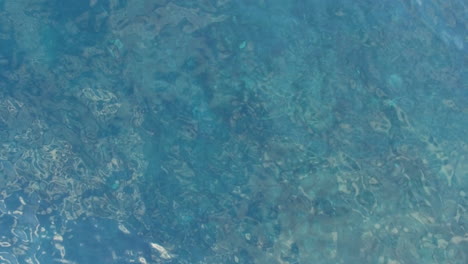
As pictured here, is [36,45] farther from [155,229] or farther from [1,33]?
[155,229]

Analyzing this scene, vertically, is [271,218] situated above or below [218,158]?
below

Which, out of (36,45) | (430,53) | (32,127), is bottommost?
(32,127)

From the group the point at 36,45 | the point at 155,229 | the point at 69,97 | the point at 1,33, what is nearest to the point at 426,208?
the point at 155,229

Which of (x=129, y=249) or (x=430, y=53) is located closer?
(x=129, y=249)

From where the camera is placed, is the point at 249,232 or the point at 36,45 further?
the point at 36,45

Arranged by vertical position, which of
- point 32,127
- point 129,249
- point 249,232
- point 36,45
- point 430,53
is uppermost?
point 430,53

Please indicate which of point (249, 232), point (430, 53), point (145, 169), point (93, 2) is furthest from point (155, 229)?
point (430, 53)

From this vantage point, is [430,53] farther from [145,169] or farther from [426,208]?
[145,169]
